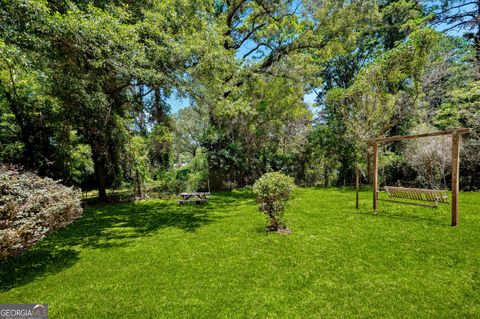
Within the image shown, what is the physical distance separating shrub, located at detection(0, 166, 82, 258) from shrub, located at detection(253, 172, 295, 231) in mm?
3808

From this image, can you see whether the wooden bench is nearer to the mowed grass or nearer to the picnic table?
the mowed grass

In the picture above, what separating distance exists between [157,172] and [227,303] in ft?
34.8

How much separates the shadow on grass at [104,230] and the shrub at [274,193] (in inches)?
88.9

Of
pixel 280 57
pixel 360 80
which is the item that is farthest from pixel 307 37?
pixel 360 80

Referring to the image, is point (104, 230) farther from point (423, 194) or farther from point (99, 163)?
point (423, 194)

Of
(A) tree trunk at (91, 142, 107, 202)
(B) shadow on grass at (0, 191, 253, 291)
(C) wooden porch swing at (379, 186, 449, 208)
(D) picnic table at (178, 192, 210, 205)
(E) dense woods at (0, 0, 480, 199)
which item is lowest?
(B) shadow on grass at (0, 191, 253, 291)

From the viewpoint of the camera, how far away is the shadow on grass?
4.29 meters

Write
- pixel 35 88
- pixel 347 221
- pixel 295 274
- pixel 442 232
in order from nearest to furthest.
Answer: pixel 295 274 < pixel 442 232 < pixel 347 221 < pixel 35 88

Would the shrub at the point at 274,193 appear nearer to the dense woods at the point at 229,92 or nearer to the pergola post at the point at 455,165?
the pergola post at the point at 455,165

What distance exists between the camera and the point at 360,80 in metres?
13.2

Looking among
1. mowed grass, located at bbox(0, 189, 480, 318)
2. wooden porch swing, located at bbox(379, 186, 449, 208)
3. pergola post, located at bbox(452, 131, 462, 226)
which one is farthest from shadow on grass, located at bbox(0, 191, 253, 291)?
pergola post, located at bbox(452, 131, 462, 226)

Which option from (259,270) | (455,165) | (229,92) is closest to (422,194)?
(455,165)

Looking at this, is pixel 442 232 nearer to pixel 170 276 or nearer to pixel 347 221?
pixel 347 221

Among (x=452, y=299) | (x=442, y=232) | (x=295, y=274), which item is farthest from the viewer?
(x=442, y=232)
